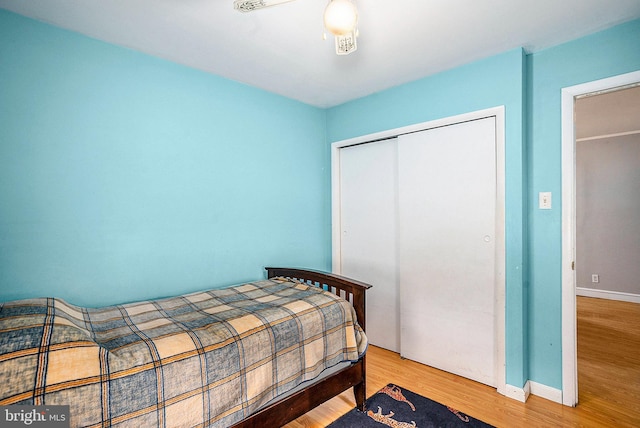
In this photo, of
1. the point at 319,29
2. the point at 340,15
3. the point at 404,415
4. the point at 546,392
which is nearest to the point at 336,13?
the point at 340,15

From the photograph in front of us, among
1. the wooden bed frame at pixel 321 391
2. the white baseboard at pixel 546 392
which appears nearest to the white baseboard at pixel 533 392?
the white baseboard at pixel 546 392

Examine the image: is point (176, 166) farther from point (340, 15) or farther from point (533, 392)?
point (533, 392)

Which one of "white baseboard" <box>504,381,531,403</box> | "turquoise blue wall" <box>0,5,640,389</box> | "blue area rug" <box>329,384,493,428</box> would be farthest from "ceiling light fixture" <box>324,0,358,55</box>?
"white baseboard" <box>504,381,531,403</box>

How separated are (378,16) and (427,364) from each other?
2.56 m

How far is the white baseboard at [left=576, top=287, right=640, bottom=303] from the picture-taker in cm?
406

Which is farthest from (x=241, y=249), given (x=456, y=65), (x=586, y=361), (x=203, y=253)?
(x=586, y=361)

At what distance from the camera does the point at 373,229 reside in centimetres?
292

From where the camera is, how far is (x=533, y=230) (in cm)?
211

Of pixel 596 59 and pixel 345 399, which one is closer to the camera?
pixel 596 59

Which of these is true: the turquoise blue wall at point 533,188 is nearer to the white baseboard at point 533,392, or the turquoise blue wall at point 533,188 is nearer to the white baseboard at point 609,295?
the white baseboard at point 533,392

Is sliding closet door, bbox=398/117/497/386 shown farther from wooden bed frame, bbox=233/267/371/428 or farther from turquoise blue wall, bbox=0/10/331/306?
turquoise blue wall, bbox=0/10/331/306

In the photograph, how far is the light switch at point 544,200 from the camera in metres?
2.04

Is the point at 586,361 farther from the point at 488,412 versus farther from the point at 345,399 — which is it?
Answer: the point at 345,399

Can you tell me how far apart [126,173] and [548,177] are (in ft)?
9.21
